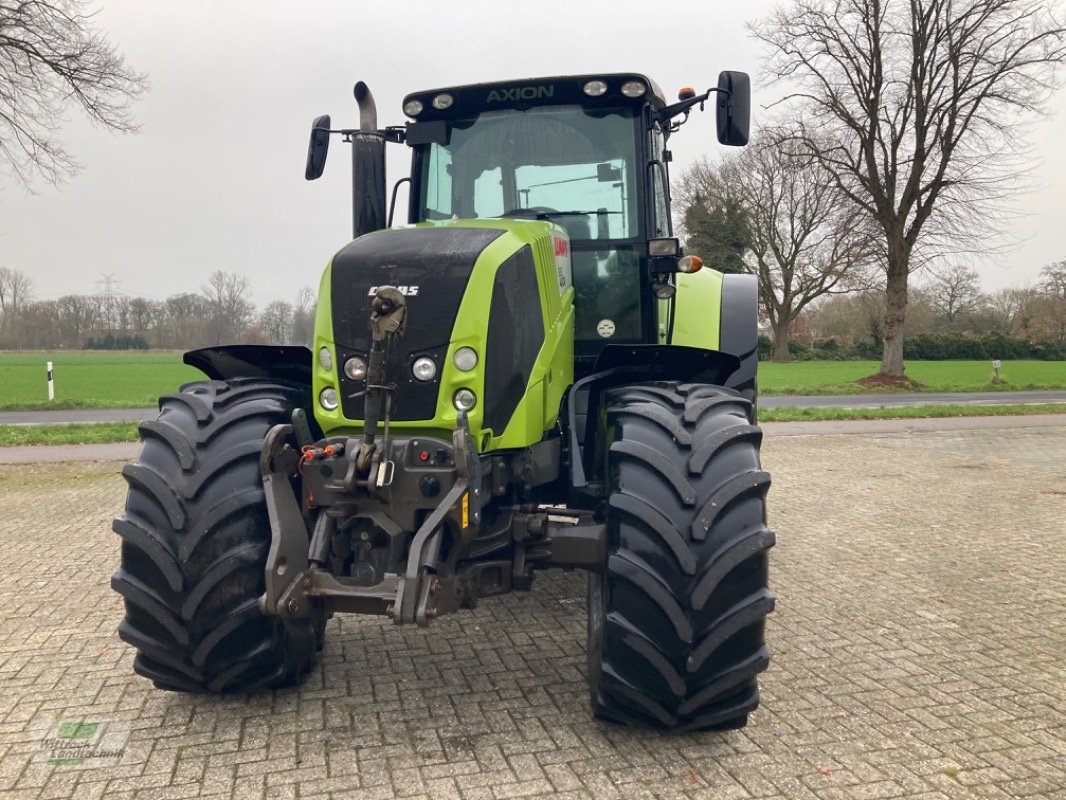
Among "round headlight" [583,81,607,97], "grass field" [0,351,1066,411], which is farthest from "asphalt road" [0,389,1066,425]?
"round headlight" [583,81,607,97]

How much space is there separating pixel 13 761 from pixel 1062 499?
9435mm

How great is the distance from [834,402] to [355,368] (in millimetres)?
20104

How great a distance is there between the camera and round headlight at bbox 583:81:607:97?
4.64 metres

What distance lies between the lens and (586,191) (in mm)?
4793

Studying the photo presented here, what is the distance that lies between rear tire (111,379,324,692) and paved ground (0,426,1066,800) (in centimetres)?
27

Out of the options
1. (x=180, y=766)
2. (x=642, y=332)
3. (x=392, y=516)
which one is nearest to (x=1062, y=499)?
(x=642, y=332)

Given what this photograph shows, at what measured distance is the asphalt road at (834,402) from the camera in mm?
17250

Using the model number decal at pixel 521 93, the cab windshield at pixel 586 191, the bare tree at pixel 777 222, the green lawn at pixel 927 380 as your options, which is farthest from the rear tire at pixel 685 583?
the bare tree at pixel 777 222

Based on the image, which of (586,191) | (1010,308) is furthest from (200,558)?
(1010,308)

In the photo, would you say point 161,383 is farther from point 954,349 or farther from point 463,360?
point 954,349

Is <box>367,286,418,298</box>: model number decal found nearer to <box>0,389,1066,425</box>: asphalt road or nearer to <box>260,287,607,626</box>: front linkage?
<box>260,287,607,626</box>: front linkage

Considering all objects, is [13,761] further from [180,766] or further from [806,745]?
[806,745]

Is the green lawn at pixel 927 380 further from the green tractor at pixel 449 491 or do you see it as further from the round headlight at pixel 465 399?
the round headlight at pixel 465 399

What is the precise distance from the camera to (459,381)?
352 centimetres
